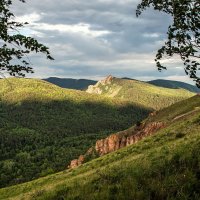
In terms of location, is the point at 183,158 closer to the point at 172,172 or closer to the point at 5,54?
the point at 172,172

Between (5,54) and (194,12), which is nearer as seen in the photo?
(194,12)

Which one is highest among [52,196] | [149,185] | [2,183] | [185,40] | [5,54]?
[185,40]

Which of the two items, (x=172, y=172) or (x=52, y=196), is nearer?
(x=172, y=172)

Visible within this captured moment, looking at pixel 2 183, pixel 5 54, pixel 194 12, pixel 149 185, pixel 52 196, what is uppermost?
pixel 194 12

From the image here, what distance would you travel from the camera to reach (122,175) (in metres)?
19.0

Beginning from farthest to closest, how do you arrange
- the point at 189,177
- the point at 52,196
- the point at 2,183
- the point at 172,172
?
the point at 2,183 < the point at 52,196 < the point at 172,172 < the point at 189,177

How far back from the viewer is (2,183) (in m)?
179

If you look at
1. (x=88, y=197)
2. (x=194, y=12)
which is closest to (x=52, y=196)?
(x=88, y=197)

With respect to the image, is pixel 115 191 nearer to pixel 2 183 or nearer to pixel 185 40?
pixel 185 40

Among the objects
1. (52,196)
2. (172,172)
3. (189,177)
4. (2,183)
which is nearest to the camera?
(189,177)

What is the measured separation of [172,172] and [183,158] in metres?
1.32

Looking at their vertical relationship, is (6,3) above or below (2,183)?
above

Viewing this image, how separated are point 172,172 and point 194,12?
287 inches

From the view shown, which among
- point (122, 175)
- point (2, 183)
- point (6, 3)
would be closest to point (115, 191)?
point (122, 175)
